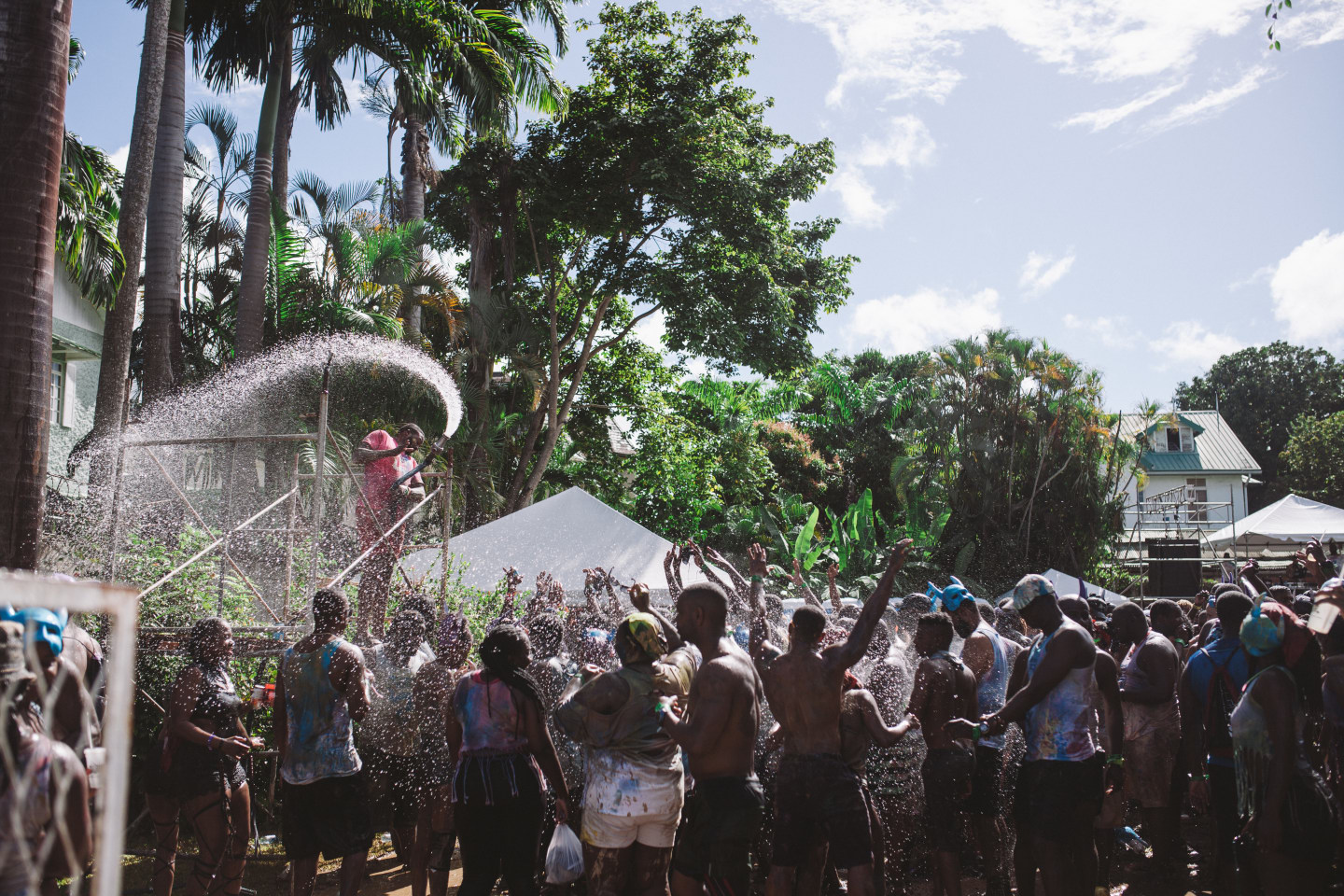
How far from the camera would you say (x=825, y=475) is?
2861 cm

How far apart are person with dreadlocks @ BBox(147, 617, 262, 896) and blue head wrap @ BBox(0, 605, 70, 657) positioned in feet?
5.97

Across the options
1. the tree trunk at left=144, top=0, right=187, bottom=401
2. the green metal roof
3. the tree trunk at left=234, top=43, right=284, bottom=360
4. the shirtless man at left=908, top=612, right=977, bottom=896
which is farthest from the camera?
the green metal roof

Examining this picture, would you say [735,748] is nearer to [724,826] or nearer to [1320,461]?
[724,826]

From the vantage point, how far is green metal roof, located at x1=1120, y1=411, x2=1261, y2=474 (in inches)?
1602

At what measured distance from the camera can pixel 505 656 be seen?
14.9 feet

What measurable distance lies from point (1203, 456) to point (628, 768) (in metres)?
45.1

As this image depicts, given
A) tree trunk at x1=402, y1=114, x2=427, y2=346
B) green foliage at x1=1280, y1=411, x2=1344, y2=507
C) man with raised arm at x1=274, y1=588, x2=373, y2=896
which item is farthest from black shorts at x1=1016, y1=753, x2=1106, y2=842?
green foliage at x1=1280, y1=411, x2=1344, y2=507

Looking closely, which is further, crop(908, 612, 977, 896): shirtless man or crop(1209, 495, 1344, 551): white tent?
crop(1209, 495, 1344, 551): white tent

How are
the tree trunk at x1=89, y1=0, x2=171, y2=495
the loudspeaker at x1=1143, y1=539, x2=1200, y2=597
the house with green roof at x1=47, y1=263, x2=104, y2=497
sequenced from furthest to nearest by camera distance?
the loudspeaker at x1=1143, y1=539, x2=1200, y2=597 < the house with green roof at x1=47, y1=263, x2=104, y2=497 < the tree trunk at x1=89, y1=0, x2=171, y2=495

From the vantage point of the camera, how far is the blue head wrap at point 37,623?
9.96 ft

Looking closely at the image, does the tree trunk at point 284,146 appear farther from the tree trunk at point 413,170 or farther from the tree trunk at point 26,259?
the tree trunk at point 26,259

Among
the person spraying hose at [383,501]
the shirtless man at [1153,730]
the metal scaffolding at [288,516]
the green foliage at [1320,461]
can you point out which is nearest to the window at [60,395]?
the metal scaffolding at [288,516]

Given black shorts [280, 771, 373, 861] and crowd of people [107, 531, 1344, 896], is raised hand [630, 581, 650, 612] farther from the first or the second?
black shorts [280, 771, 373, 861]

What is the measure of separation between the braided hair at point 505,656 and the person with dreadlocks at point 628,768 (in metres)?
0.34
